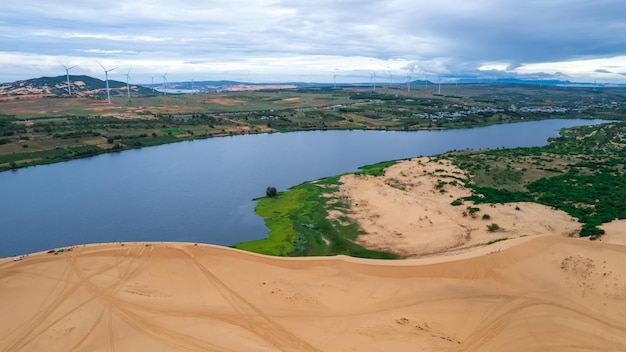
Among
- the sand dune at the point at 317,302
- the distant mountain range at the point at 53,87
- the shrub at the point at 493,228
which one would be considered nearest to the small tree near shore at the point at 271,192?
the sand dune at the point at 317,302

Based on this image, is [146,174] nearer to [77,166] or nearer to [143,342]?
[77,166]

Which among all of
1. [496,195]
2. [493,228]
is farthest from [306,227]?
[496,195]

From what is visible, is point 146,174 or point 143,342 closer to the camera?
point 143,342

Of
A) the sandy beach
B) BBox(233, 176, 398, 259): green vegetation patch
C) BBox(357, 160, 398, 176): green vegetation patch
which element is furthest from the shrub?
BBox(357, 160, 398, 176): green vegetation patch

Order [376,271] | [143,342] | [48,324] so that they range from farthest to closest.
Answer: [376,271]
[48,324]
[143,342]

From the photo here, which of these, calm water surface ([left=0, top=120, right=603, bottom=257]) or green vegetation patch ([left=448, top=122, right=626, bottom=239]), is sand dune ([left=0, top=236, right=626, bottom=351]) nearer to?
calm water surface ([left=0, top=120, right=603, bottom=257])

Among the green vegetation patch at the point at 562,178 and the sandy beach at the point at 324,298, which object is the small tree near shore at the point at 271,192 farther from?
the green vegetation patch at the point at 562,178

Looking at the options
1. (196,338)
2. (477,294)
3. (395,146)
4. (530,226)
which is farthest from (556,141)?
(196,338)

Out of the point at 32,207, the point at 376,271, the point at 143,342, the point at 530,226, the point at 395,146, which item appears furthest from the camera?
the point at 395,146

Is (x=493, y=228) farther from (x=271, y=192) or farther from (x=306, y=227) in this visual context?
(x=271, y=192)
